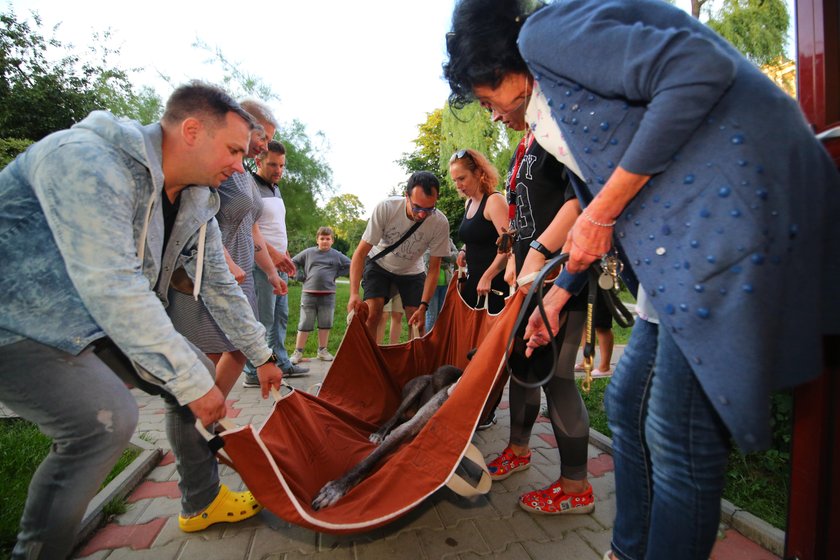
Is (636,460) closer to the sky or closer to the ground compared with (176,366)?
closer to the ground

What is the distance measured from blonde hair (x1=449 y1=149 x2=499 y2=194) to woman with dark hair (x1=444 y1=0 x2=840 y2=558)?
1994 mm

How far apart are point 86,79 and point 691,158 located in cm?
2407

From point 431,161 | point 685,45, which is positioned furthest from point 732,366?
point 431,161

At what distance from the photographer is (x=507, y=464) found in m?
2.42

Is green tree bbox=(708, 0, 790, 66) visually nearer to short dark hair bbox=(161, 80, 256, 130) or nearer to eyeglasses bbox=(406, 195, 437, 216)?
eyeglasses bbox=(406, 195, 437, 216)

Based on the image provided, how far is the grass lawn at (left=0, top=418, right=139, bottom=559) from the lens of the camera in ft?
5.67

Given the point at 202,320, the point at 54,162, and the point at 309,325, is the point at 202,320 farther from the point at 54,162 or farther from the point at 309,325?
the point at 309,325

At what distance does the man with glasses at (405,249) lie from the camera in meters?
3.61

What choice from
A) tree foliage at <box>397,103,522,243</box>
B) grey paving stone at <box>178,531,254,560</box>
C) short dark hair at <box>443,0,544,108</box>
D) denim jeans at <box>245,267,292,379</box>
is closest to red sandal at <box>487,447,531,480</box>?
grey paving stone at <box>178,531,254,560</box>

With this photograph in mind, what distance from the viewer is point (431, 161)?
29922mm

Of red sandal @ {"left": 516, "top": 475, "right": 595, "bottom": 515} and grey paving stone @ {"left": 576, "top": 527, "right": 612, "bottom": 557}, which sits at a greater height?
red sandal @ {"left": 516, "top": 475, "right": 595, "bottom": 515}

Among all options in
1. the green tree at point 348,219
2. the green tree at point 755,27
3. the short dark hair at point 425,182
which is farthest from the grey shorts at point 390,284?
the green tree at point 348,219

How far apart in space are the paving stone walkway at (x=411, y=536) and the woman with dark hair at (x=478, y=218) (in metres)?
1.33

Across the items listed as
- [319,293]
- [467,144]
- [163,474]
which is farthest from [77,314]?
[467,144]
